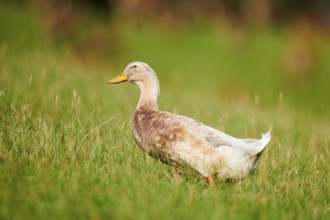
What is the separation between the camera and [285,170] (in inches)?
198

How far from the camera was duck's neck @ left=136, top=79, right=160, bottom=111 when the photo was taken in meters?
4.86

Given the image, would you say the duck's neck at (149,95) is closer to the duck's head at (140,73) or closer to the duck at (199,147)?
the duck's head at (140,73)

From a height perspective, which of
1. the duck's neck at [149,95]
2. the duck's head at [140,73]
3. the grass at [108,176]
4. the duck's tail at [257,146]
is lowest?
the grass at [108,176]

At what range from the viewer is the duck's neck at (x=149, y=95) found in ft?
15.9

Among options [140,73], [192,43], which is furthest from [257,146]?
[192,43]

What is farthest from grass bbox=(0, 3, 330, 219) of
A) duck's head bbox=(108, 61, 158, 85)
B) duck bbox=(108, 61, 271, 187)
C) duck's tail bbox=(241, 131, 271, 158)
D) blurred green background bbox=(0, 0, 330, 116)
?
blurred green background bbox=(0, 0, 330, 116)

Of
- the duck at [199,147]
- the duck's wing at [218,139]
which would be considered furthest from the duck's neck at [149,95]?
the duck's wing at [218,139]

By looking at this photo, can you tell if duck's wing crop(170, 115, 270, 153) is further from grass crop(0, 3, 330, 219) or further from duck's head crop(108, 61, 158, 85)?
duck's head crop(108, 61, 158, 85)

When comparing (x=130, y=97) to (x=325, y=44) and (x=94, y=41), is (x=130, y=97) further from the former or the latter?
(x=325, y=44)

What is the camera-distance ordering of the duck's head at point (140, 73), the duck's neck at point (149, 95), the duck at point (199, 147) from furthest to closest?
the duck's head at point (140, 73) < the duck's neck at point (149, 95) < the duck at point (199, 147)

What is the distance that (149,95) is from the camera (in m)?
4.90

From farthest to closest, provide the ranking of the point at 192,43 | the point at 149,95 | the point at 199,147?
the point at 192,43
the point at 149,95
the point at 199,147

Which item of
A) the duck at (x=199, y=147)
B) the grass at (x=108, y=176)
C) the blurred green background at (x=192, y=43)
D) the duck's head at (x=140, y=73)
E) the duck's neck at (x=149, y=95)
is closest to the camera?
the grass at (x=108, y=176)

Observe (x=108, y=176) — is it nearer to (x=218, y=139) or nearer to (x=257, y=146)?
(x=218, y=139)
